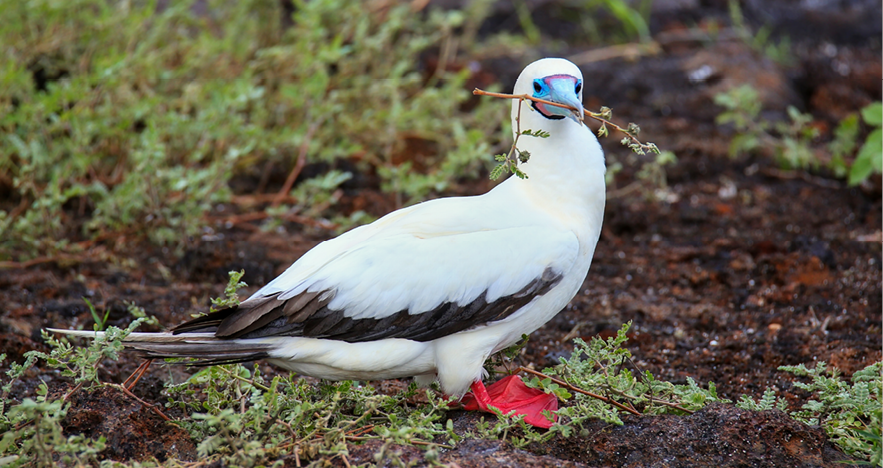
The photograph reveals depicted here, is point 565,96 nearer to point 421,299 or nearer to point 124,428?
point 421,299

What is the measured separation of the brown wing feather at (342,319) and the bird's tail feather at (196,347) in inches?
1.4

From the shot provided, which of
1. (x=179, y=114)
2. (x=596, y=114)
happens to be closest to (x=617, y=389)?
(x=596, y=114)

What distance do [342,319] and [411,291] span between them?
28 cm

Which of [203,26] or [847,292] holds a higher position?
[203,26]

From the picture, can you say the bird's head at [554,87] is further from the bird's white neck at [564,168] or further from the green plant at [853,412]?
the green plant at [853,412]

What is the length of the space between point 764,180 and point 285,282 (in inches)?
170

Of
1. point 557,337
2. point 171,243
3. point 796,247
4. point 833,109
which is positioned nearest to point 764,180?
point 796,247

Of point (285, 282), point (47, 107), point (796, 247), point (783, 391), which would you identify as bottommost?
point (796, 247)

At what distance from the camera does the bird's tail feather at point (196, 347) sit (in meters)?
3.22

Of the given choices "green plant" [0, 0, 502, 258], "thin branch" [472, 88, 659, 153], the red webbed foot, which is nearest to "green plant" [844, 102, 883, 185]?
"green plant" [0, 0, 502, 258]

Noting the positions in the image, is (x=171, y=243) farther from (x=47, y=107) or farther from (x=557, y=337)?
(x=557, y=337)

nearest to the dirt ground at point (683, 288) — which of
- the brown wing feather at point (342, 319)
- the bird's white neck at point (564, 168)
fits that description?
the brown wing feather at point (342, 319)

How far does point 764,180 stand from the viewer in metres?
6.47

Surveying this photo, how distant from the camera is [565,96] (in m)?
3.36
